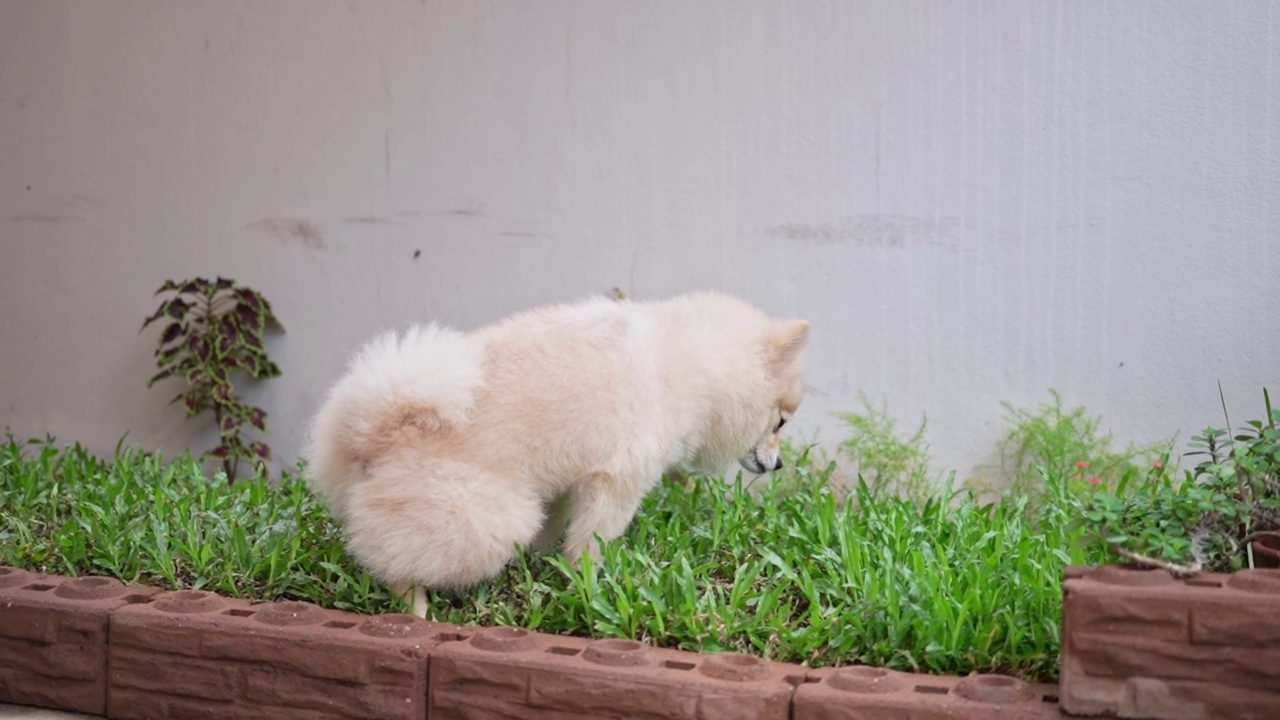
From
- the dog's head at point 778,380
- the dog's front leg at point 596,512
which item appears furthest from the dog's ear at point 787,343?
the dog's front leg at point 596,512

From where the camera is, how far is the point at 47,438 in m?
6.30

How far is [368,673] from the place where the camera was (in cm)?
329

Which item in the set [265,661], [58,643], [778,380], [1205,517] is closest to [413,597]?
[265,661]

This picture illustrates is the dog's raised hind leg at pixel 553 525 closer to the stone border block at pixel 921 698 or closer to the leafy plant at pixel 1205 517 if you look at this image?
the stone border block at pixel 921 698

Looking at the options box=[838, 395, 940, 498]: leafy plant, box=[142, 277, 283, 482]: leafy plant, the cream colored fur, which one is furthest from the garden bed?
box=[838, 395, 940, 498]: leafy plant

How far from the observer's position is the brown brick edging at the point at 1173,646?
2678 mm

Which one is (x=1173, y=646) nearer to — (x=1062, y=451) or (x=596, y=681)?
(x=596, y=681)

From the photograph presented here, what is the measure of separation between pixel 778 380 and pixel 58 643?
8.22 feet

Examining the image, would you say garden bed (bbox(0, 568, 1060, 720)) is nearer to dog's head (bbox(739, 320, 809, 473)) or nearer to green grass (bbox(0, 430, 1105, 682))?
green grass (bbox(0, 430, 1105, 682))

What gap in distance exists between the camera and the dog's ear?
3.99m

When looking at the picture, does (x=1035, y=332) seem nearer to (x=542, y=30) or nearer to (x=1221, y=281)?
(x=1221, y=281)

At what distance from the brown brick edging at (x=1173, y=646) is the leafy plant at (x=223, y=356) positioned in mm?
4330

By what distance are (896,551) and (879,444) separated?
132cm

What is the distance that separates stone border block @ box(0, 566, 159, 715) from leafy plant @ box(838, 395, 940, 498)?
298cm
